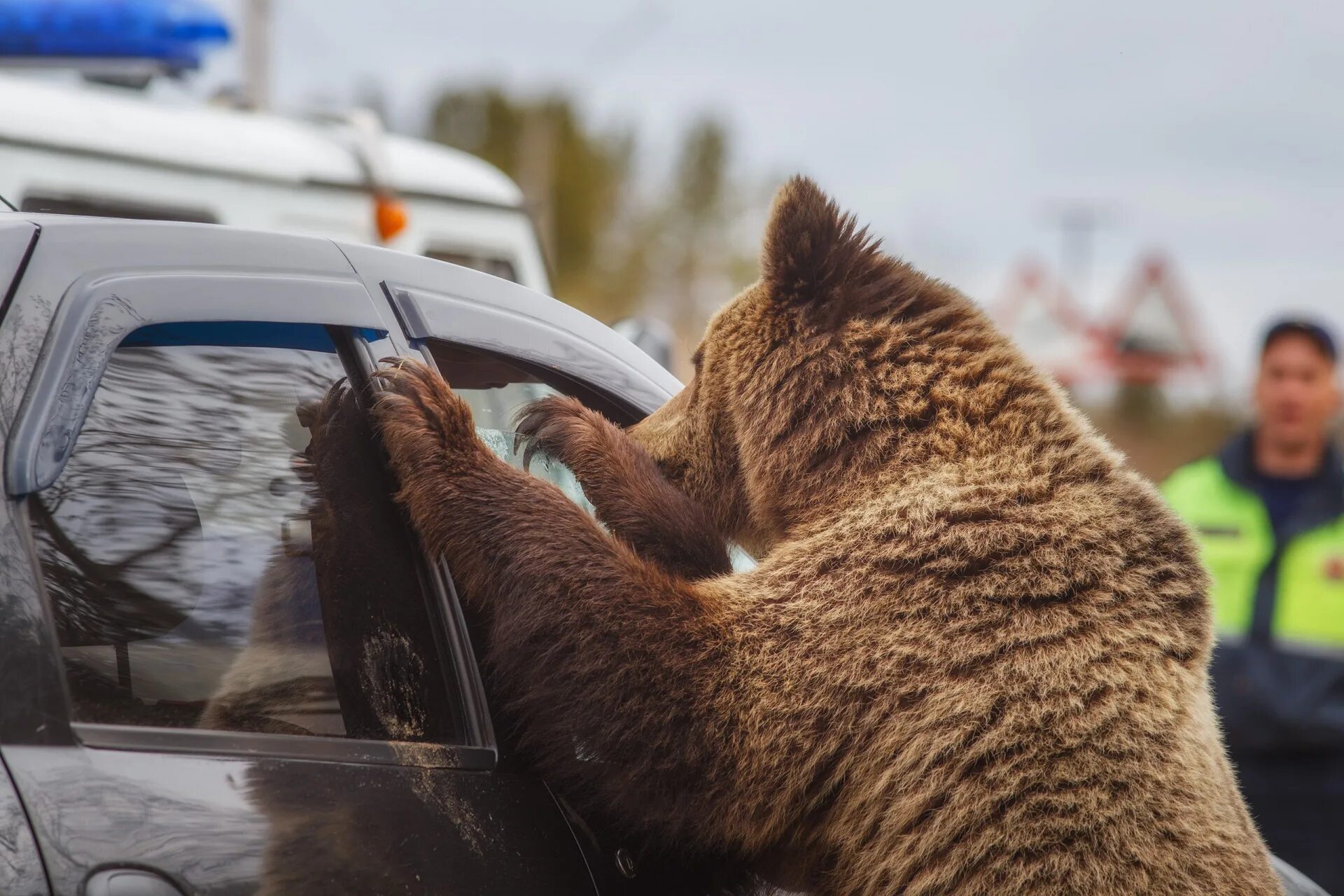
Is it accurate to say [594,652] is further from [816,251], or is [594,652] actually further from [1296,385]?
[1296,385]

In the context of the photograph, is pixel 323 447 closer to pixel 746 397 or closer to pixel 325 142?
pixel 746 397

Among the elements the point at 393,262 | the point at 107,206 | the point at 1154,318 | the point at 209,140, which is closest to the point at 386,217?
the point at 209,140

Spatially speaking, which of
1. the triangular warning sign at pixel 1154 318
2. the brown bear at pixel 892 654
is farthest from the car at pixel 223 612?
the triangular warning sign at pixel 1154 318

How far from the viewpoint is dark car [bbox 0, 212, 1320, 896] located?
164 centimetres

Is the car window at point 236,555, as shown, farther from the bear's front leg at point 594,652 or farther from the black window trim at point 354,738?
the bear's front leg at point 594,652

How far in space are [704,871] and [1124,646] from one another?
919 mm

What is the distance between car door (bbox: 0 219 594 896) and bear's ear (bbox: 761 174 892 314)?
119 cm

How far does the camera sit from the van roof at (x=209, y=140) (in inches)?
203

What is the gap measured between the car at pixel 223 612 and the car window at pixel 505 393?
193 mm

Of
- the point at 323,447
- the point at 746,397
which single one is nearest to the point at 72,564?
the point at 323,447

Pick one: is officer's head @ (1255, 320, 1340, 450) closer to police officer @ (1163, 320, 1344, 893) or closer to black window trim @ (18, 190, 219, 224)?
police officer @ (1163, 320, 1344, 893)

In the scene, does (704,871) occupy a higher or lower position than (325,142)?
lower

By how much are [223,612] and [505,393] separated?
1.00m

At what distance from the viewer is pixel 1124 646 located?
99.3 inches
